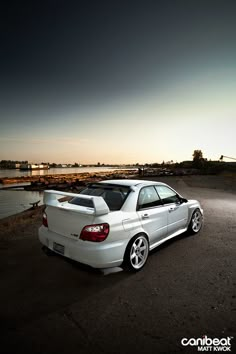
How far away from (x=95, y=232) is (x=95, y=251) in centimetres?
28

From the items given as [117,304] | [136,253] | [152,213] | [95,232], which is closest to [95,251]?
[95,232]

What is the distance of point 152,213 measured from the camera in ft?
13.0

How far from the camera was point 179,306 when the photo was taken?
2.66 m

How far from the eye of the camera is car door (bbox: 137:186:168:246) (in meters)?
3.79

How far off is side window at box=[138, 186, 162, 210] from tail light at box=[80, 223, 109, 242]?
1.00 m

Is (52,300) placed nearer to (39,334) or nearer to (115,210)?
(39,334)

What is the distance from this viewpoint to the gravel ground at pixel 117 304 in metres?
2.11

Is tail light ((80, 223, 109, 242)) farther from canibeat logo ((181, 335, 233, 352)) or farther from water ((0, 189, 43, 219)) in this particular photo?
water ((0, 189, 43, 219))

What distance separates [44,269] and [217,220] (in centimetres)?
610

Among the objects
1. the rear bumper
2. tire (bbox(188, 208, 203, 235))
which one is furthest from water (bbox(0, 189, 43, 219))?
tire (bbox(188, 208, 203, 235))

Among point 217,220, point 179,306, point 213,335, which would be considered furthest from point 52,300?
point 217,220

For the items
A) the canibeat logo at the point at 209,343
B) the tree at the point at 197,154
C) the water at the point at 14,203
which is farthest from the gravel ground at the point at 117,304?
the tree at the point at 197,154

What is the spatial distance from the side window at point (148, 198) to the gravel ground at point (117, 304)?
117 cm

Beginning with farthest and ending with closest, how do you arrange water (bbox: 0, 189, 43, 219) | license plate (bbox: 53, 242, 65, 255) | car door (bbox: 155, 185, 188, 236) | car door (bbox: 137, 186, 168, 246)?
water (bbox: 0, 189, 43, 219)
car door (bbox: 155, 185, 188, 236)
car door (bbox: 137, 186, 168, 246)
license plate (bbox: 53, 242, 65, 255)
